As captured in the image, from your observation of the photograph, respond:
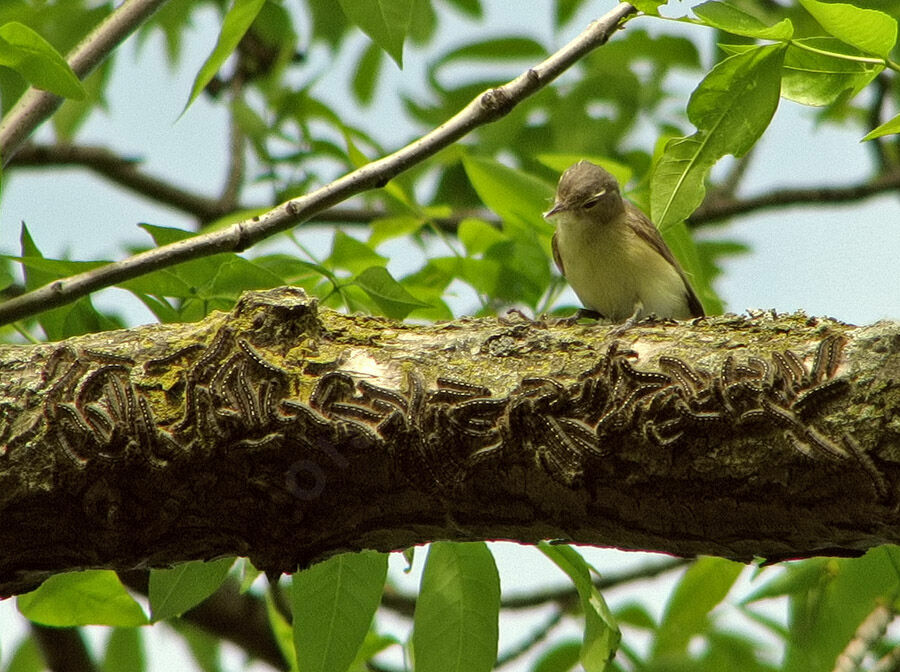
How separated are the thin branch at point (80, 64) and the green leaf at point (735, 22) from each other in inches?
86.9

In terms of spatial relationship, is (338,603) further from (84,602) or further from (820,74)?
(820,74)

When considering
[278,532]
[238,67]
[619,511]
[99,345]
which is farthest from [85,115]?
[619,511]

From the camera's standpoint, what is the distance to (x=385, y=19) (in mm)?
2994

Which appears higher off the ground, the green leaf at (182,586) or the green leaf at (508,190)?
the green leaf at (508,190)

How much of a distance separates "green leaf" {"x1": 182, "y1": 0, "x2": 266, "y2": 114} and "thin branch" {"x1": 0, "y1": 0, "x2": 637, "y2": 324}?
→ 0.42 metres

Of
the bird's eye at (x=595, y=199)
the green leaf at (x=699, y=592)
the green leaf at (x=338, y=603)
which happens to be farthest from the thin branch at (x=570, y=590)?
the green leaf at (x=338, y=603)

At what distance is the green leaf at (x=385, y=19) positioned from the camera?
2984 mm

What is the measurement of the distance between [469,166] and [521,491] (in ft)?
6.13

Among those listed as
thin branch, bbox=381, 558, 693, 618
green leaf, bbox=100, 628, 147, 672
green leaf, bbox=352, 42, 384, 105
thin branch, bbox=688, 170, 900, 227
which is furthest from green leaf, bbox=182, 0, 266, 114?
thin branch, bbox=688, 170, 900, 227

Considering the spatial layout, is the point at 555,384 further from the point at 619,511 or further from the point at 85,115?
the point at 85,115

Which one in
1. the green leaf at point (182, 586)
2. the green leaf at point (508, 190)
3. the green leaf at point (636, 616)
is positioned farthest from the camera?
the green leaf at point (636, 616)

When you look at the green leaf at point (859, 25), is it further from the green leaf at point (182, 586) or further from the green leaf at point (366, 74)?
the green leaf at point (366, 74)

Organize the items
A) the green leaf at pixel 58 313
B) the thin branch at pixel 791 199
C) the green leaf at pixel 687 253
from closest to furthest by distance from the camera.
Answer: the green leaf at pixel 58 313, the green leaf at pixel 687 253, the thin branch at pixel 791 199

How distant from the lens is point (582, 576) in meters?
3.01
